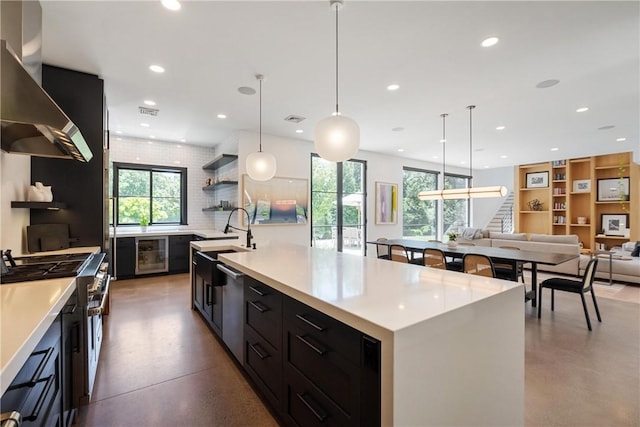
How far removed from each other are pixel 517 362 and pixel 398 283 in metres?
0.68

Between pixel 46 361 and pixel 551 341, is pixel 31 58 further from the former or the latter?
pixel 551 341

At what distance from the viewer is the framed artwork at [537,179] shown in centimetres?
871

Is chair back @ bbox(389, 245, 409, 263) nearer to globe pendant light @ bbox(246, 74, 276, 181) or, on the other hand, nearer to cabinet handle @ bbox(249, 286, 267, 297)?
globe pendant light @ bbox(246, 74, 276, 181)

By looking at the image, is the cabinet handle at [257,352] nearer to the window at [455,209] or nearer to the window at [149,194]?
the window at [149,194]

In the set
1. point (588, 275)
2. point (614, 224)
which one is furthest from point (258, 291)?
point (614, 224)

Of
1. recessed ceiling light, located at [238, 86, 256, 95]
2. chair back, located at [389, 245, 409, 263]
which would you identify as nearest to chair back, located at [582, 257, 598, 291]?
chair back, located at [389, 245, 409, 263]

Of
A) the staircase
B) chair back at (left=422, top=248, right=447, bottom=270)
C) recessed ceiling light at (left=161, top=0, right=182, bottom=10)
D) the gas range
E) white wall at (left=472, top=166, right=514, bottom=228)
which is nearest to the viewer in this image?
the gas range

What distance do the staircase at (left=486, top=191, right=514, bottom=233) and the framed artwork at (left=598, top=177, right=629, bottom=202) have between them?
8.72 feet

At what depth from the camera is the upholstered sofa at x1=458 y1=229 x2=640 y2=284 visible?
5.13 meters

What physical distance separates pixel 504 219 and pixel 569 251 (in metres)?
5.37

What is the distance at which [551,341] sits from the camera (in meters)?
2.93

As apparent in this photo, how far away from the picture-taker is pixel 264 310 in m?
1.85

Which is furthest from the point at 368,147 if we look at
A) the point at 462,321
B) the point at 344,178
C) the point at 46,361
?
the point at 46,361

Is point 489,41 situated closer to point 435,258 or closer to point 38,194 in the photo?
point 435,258
